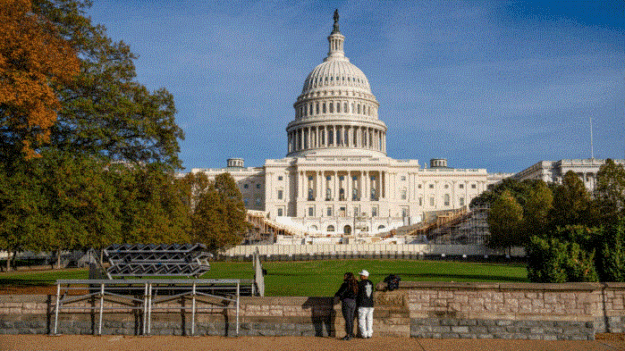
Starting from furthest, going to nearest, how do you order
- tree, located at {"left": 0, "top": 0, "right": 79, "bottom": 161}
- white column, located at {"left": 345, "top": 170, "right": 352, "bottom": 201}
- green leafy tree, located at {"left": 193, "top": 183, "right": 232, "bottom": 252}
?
white column, located at {"left": 345, "top": 170, "right": 352, "bottom": 201}, green leafy tree, located at {"left": 193, "top": 183, "right": 232, "bottom": 252}, tree, located at {"left": 0, "top": 0, "right": 79, "bottom": 161}

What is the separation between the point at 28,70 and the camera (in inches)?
922

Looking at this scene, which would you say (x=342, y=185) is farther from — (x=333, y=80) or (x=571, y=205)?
(x=571, y=205)

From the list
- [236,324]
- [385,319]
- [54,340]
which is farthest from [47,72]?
[385,319]

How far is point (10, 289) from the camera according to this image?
1045 inches

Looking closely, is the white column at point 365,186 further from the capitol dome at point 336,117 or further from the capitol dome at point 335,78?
the capitol dome at point 335,78

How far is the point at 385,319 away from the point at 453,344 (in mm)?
1936

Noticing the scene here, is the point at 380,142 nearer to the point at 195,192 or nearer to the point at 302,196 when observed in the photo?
Result: the point at 302,196

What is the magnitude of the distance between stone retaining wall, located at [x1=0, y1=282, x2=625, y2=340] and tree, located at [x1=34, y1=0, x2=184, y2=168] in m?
9.99

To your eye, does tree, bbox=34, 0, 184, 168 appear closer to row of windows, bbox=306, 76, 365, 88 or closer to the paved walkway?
the paved walkway

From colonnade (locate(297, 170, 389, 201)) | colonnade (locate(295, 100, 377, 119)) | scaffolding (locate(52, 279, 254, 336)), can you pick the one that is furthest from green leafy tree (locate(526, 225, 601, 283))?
colonnade (locate(295, 100, 377, 119))

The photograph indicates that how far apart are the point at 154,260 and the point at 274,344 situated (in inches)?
172

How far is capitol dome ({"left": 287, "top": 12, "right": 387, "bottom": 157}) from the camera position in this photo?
146 metres

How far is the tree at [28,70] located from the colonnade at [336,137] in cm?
12204

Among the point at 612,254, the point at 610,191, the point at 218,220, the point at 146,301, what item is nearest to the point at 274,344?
the point at 146,301
